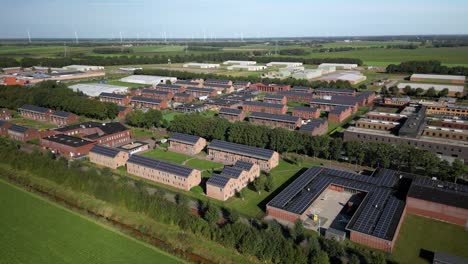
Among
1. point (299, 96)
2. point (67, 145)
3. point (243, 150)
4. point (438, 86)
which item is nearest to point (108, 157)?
point (67, 145)

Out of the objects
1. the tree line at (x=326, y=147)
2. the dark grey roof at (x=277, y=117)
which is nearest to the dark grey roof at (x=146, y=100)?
the tree line at (x=326, y=147)

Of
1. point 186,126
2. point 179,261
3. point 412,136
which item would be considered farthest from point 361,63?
point 179,261

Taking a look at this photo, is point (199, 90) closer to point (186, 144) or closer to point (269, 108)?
point (269, 108)

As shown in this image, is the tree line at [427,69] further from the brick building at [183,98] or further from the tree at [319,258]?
the tree at [319,258]

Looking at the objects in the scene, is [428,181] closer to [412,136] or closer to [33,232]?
[412,136]

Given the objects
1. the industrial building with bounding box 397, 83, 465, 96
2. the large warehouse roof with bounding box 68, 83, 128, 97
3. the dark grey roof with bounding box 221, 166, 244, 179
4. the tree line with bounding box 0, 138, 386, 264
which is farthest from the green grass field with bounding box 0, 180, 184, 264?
the industrial building with bounding box 397, 83, 465, 96

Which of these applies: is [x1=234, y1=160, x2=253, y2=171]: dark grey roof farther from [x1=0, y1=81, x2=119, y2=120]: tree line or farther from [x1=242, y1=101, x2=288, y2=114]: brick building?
[x1=0, y1=81, x2=119, y2=120]: tree line
